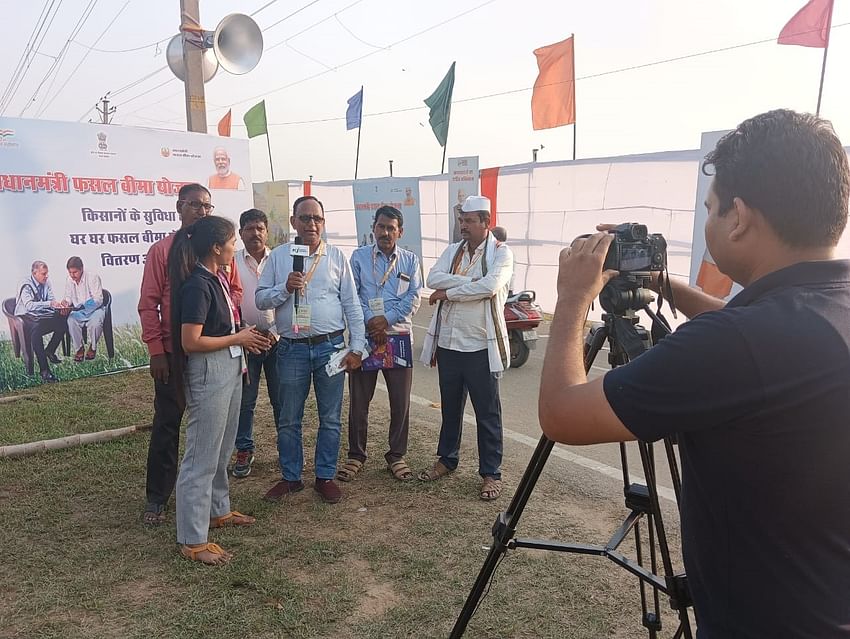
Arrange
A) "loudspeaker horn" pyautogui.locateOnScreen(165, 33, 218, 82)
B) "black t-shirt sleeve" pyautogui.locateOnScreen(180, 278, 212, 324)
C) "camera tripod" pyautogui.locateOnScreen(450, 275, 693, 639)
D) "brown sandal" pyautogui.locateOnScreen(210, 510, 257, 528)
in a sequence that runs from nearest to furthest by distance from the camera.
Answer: "camera tripod" pyautogui.locateOnScreen(450, 275, 693, 639)
"black t-shirt sleeve" pyautogui.locateOnScreen(180, 278, 212, 324)
"brown sandal" pyautogui.locateOnScreen(210, 510, 257, 528)
"loudspeaker horn" pyautogui.locateOnScreen(165, 33, 218, 82)

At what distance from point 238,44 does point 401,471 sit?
6645 millimetres

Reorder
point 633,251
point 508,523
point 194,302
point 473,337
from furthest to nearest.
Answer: point 473,337 → point 194,302 → point 508,523 → point 633,251

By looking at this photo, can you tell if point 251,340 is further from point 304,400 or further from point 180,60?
point 180,60

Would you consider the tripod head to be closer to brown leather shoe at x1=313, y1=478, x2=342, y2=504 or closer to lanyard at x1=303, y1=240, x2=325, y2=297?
lanyard at x1=303, y1=240, x2=325, y2=297

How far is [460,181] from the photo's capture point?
11.3 metres

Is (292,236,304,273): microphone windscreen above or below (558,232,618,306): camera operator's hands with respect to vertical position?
below

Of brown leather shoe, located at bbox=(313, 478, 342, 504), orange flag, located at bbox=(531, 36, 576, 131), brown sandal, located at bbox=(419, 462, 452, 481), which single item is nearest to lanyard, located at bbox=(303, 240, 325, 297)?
brown leather shoe, located at bbox=(313, 478, 342, 504)

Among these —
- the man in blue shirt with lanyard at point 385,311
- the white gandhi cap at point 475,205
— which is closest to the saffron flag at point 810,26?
the white gandhi cap at point 475,205

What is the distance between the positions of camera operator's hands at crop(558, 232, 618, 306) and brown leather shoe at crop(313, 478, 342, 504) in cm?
291

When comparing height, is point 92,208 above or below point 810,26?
below

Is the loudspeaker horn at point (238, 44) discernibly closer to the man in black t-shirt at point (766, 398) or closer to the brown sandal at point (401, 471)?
the brown sandal at point (401, 471)

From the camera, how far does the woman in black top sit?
303 cm

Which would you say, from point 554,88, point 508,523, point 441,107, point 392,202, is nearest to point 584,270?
point 508,523

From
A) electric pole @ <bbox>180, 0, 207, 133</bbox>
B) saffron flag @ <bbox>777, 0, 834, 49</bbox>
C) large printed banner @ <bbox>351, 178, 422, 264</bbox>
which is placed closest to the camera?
saffron flag @ <bbox>777, 0, 834, 49</bbox>
